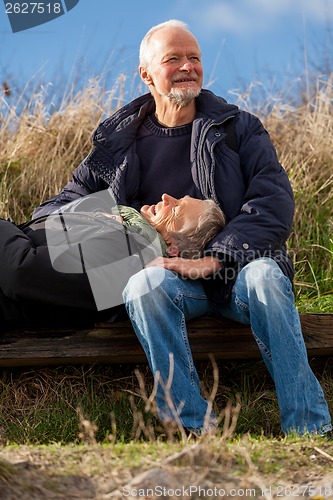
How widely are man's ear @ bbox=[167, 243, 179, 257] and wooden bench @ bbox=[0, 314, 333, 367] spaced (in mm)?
356

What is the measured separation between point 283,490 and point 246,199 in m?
1.76

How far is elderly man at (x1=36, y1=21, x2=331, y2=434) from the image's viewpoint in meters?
3.44

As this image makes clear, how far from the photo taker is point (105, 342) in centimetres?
391

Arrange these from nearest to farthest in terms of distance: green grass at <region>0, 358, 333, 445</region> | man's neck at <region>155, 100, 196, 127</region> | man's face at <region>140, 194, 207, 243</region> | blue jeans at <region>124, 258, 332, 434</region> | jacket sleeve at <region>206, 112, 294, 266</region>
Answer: blue jeans at <region>124, 258, 332, 434</region> < jacket sleeve at <region>206, 112, 294, 266</region> < man's face at <region>140, 194, 207, 243</region> < green grass at <region>0, 358, 333, 445</region> < man's neck at <region>155, 100, 196, 127</region>

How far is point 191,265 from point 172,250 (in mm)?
177

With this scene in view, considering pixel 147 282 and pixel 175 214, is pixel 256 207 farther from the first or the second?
pixel 147 282

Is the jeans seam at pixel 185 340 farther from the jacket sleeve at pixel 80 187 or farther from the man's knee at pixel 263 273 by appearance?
the jacket sleeve at pixel 80 187

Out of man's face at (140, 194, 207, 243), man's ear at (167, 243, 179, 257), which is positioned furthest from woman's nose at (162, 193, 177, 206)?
man's ear at (167, 243, 179, 257)

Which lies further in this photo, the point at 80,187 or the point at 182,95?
the point at 80,187

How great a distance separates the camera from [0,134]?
21.1ft

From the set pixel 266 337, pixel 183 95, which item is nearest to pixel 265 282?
pixel 266 337

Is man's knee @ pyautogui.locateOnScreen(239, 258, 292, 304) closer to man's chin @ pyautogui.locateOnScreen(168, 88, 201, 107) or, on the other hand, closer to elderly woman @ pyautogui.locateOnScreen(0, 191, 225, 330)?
elderly woman @ pyautogui.locateOnScreen(0, 191, 225, 330)

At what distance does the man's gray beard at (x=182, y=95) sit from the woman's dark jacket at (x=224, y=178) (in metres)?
0.11

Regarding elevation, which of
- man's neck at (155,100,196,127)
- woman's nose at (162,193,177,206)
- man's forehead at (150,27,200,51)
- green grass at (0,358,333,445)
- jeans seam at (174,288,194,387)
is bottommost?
green grass at (0,358,333,445)
